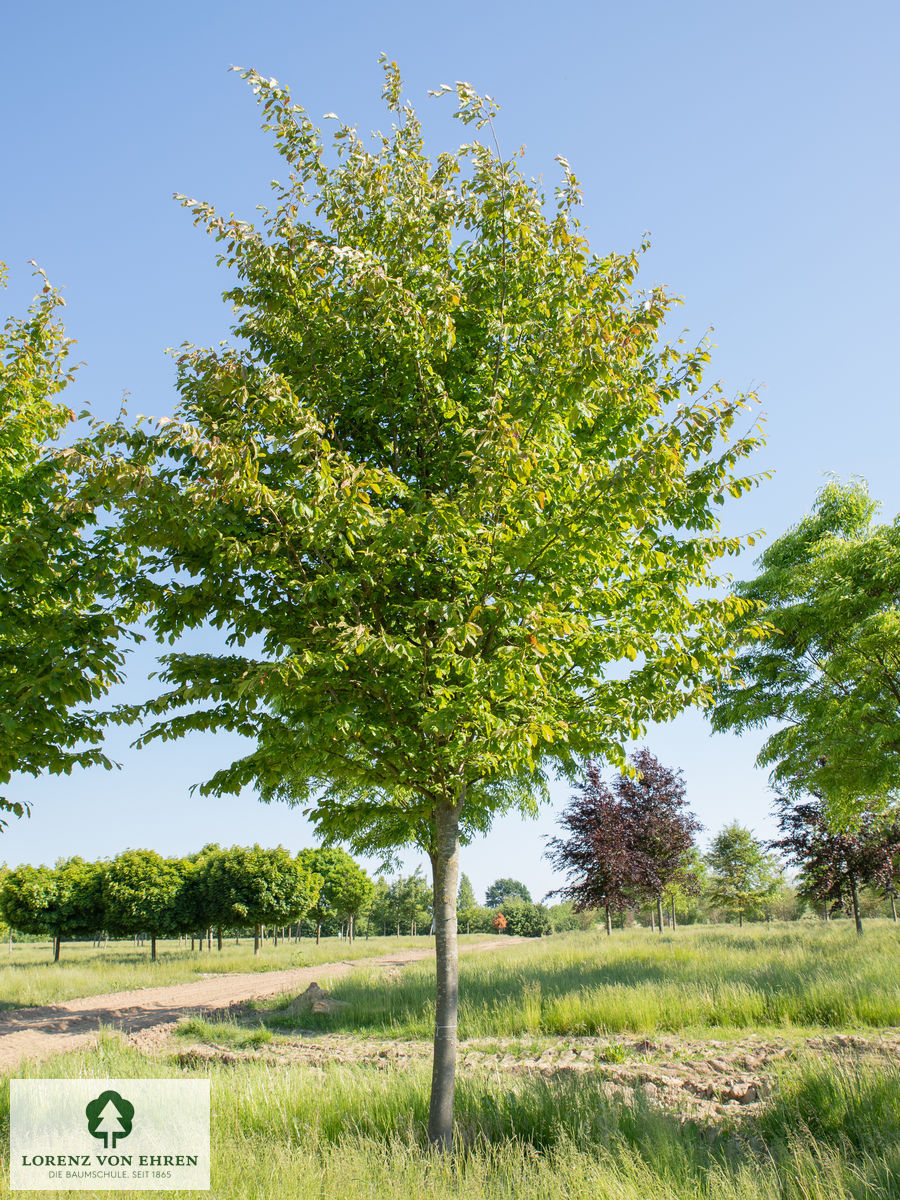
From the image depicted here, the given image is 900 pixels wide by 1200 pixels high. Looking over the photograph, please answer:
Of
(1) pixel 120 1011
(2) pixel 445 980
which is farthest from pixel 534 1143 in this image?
(1) pixel 120 1011

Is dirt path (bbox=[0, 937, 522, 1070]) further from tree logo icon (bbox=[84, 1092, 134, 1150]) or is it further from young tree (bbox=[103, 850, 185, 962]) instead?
young tree (bbox=[103, 850, 185, 962])

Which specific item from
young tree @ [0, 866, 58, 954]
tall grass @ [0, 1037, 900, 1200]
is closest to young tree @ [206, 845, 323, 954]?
young tree @ [0, 866, 58, 954]

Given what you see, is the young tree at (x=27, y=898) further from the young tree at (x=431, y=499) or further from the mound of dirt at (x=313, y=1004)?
the young tree at (x=431, y=499)

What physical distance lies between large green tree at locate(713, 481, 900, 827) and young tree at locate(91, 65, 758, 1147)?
280 inches

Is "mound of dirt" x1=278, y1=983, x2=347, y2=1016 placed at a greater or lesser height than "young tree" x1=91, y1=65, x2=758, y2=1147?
lesser

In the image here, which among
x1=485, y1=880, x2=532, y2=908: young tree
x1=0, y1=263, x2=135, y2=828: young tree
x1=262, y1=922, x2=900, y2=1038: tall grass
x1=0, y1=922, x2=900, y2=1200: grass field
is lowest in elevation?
x1=485, y1=880, x2=532, y2=908: young tree

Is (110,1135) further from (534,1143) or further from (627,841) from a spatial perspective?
(627,841)

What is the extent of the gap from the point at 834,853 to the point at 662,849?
5841 mm

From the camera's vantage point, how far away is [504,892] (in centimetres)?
14500

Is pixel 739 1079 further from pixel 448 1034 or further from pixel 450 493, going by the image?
pixel 450 493

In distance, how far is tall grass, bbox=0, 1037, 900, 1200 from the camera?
155 inches

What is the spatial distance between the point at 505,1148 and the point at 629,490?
15.7 ft

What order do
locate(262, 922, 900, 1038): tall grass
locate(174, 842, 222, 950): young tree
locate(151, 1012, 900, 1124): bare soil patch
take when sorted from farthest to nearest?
locate(174, 842, 222, 950): young tree, locate(262, 922, 900, 1038): tall grass, locate(151, 1012, 900, 1124): bare soil patch

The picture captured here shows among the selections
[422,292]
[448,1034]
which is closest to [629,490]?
[422,292]
